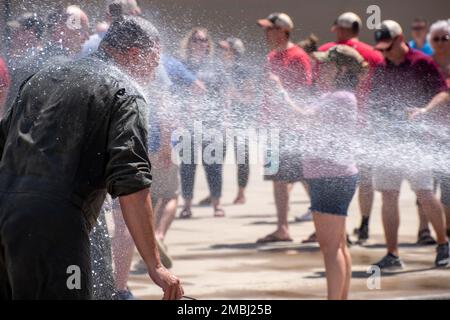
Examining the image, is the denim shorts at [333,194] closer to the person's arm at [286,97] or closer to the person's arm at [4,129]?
the person's arm at [286,97]

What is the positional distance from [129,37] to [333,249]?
8.19ft

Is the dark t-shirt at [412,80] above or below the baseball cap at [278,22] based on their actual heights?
below

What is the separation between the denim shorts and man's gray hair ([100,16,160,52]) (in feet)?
7.36

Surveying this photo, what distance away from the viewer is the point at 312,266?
28.0 ft

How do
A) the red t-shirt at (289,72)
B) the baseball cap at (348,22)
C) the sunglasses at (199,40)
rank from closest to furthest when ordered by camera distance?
the red t-shirt at (289,72), the sunglasses at (199,40), the baseball cap at (348,22)

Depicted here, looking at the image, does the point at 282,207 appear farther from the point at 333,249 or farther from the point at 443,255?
the point at 333,249

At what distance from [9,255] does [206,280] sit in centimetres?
394

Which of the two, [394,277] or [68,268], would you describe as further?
[394,277]

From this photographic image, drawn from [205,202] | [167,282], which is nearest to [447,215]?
[205,202]

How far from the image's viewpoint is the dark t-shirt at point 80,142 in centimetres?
400

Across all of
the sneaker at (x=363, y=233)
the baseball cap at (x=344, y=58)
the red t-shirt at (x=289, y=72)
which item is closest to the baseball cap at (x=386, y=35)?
the red t-shirt at (x=289, y=72)

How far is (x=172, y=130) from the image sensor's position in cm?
685

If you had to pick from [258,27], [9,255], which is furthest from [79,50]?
[258,27]

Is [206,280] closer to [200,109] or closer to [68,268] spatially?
[200,109]
